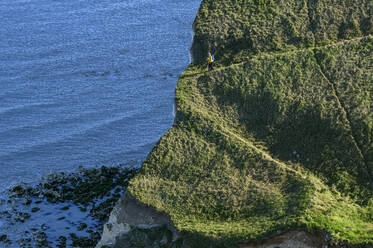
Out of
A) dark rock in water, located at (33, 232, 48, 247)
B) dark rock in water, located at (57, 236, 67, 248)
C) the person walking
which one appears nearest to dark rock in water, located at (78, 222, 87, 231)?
dark rock in water, located at (57, 236, 67, 248)

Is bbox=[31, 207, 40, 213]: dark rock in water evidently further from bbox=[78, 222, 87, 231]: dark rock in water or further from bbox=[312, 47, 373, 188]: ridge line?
bbox=[312, 47, 373, 188]: ridge line

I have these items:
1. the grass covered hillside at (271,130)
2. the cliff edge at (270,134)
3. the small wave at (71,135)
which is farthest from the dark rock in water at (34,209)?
the grass covered hillside at (271,130)

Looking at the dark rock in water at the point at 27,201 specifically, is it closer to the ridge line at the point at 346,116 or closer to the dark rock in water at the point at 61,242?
the dark rock in water at the point at 61,242

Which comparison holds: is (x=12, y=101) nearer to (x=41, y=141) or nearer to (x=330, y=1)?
(x=41, y=141)

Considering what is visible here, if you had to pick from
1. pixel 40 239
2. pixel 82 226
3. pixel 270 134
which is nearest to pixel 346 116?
pixel 270 134

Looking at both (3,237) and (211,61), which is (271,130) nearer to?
(211,61)
